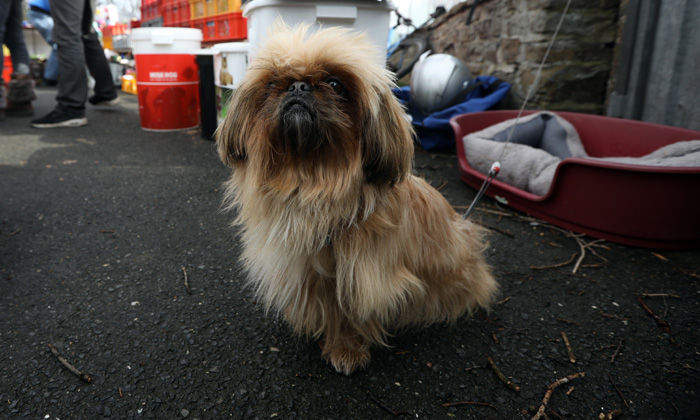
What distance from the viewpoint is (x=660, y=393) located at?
5.12 feet

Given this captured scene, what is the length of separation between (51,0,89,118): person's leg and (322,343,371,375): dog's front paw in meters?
4.83

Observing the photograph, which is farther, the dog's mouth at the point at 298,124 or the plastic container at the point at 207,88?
the plastic container at the point at 207,88

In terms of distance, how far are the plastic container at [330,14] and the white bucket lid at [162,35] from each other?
6.02ft

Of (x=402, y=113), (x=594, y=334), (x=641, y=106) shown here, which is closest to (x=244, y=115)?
(x=402, y=113)

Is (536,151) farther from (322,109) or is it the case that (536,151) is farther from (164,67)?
(164,67)

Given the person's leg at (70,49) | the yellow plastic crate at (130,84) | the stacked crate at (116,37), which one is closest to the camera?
the person's leg at (70,49)

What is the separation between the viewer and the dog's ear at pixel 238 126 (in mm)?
1469

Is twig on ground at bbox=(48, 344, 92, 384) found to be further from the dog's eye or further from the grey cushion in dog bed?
the grey cushion in dog bed

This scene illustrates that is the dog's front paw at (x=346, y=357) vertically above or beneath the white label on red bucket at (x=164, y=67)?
beneath

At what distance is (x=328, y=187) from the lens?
140 cm

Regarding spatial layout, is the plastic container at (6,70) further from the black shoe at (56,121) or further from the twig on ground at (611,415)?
the twig on ground at (611,415)

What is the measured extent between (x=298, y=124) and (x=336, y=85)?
0.20 metres

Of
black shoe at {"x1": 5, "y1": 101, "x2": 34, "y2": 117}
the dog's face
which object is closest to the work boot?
black shoe at {"x1": 5, "y1": 101, "x2": 34, "y2": 117}

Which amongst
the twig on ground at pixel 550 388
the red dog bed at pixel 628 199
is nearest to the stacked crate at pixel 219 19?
the red dog bed at pixel 628 199
